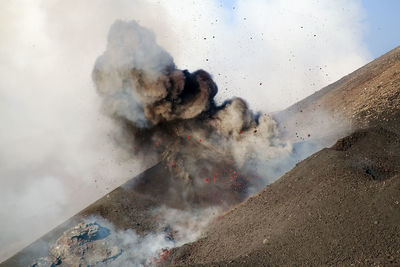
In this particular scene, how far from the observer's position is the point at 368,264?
11352 millimetres

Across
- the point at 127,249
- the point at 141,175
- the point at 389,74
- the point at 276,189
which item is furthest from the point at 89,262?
the point at 389,74

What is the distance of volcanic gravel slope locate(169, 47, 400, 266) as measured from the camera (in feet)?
41.2

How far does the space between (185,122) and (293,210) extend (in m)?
11.3

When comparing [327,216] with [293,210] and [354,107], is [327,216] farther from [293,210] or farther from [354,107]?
[354,107]

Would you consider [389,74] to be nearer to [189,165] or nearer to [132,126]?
[189,165]

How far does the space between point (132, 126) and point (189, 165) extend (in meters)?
4.78

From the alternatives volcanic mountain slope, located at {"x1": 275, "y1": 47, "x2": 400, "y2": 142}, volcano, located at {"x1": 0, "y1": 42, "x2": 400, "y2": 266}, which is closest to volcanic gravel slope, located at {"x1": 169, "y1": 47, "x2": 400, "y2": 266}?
volcano, located at {"x1": 0, "y1": 42, "x2": 400, "y2": 266}

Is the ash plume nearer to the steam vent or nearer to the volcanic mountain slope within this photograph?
the steam vent

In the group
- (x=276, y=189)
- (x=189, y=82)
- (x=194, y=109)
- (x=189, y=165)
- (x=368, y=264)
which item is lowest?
(x=368, y=264)

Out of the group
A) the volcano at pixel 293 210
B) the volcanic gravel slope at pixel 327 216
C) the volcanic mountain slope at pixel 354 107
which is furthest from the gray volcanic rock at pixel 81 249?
the volcanic mountain slope at pixel 354 107

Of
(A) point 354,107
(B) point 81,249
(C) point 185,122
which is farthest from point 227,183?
(A) point 354,107

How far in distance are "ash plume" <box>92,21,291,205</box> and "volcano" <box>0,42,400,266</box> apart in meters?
0.56

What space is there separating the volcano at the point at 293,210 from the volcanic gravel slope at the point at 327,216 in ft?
0.12

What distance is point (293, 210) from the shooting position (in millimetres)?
16109
